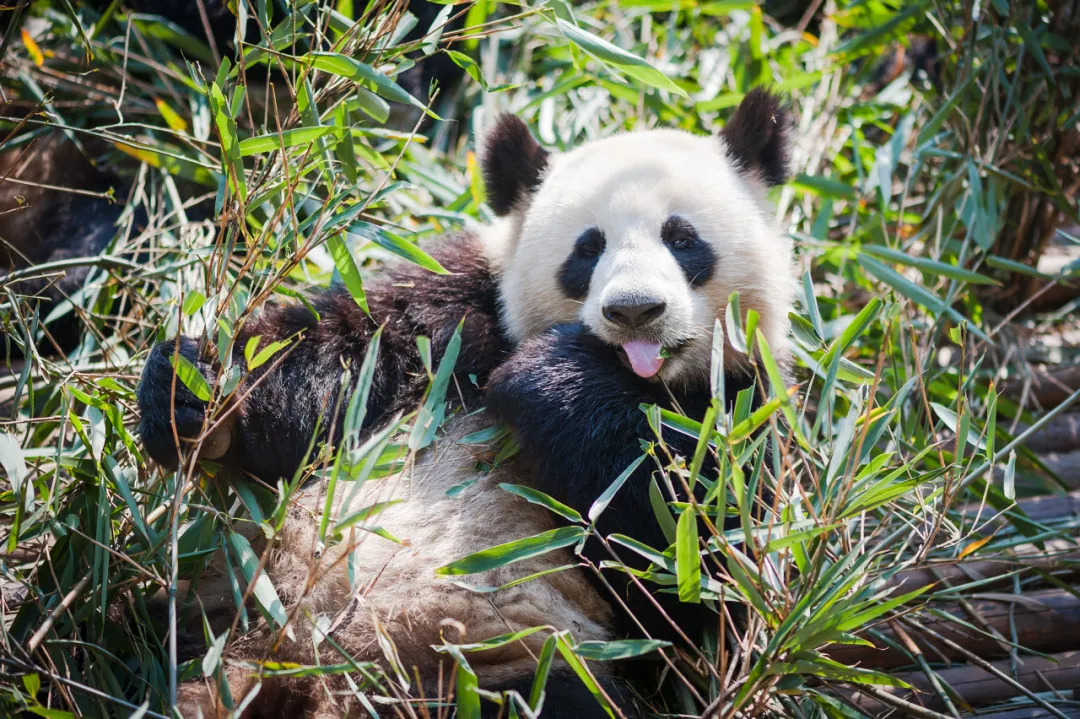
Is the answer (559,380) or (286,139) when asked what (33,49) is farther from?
(559,380)

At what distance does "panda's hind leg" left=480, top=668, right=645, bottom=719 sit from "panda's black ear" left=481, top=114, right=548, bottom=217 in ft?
4.82

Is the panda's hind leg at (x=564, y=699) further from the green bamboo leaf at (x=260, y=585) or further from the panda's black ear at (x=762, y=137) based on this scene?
the panda's black ear at (x=762, y=137)

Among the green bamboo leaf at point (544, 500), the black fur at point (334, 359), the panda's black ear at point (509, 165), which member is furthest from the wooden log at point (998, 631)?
the panda's black ear at point (509, 165)

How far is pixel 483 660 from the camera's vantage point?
7.01ft

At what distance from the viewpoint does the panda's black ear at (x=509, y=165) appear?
110 inches

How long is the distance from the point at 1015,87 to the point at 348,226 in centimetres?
287

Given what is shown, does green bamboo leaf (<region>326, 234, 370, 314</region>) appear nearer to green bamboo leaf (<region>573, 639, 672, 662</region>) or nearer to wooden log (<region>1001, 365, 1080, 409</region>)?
green bamboo leaf (<region>573, 639, 672, 662</region>)

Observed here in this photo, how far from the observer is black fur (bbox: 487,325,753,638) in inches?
84.8

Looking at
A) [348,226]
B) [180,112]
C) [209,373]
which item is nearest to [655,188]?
[348,226]

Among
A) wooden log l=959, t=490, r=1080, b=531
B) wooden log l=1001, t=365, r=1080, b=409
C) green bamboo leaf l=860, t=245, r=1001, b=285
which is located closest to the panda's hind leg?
wooden log l=959, t=490, r=1080, b=531

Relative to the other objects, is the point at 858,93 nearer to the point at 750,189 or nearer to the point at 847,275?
the point at 847,275

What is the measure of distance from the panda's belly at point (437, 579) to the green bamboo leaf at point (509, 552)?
9.8 inches

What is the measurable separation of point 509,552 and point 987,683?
1717 millimetres

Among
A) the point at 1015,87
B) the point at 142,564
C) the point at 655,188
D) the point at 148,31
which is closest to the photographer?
the point at 142,564
